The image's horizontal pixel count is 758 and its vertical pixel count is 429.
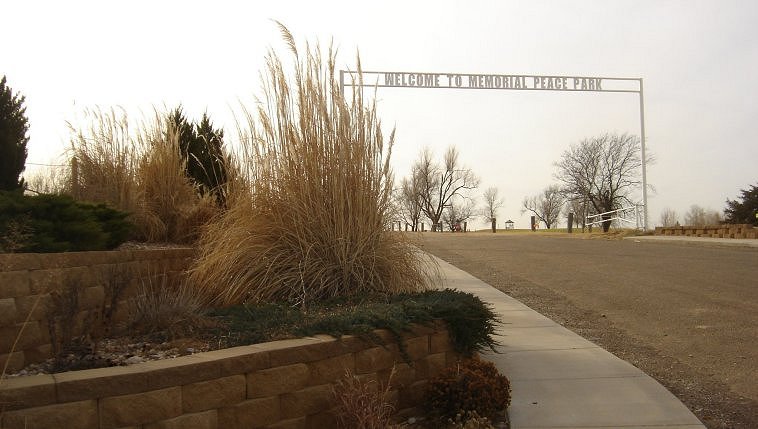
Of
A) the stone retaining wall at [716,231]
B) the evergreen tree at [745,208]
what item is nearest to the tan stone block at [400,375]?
the stone retaining wall at [716,231]

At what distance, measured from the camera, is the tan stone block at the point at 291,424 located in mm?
4000

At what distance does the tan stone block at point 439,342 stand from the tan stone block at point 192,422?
2010 millimetres

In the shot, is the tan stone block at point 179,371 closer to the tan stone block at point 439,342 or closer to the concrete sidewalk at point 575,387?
the tan stone block at point 439,342

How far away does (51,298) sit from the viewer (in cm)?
412

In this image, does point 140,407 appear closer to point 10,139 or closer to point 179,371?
point 179,371

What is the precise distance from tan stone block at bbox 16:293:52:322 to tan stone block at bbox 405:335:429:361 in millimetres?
2447

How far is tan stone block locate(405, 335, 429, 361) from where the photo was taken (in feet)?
16.2

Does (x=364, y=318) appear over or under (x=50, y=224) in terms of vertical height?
under

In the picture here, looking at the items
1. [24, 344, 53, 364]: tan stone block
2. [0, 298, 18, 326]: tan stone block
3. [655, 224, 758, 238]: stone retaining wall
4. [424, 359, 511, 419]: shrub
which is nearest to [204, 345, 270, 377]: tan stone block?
[24, 344, 53, 364]: tan stone block

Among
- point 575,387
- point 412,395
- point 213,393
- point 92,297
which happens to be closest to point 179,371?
point 213,393

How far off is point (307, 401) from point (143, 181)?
15.7ft

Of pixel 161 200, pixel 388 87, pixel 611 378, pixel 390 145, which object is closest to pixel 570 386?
pixel 611 378

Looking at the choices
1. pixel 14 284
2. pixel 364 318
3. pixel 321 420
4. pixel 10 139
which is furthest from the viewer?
pixel 10 139

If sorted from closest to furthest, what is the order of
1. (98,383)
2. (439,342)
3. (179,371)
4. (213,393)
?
(98,383) < (179,371) < (213,393) < (439,342)
